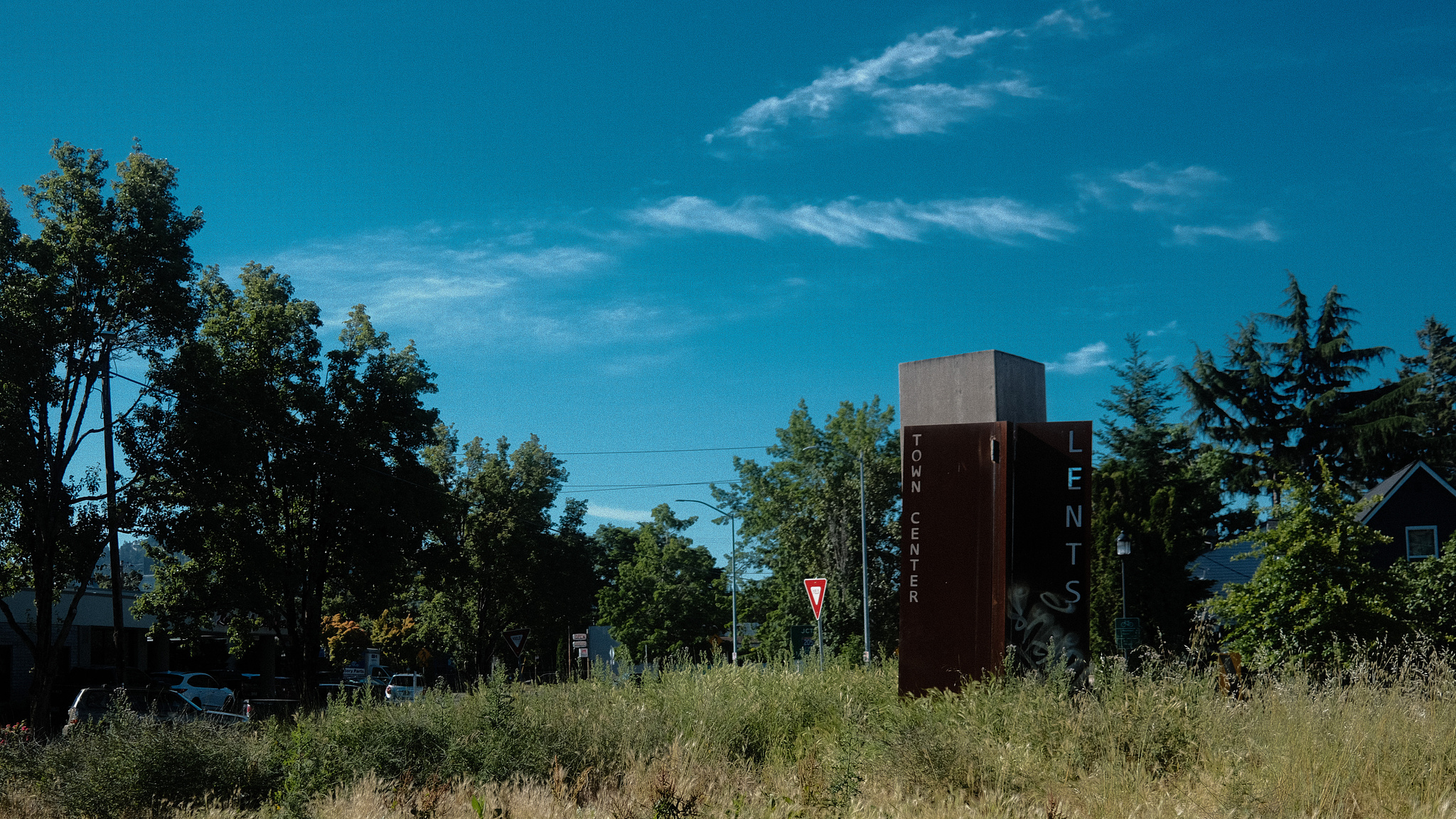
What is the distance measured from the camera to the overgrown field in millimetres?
6219

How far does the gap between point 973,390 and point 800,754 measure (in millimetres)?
4342

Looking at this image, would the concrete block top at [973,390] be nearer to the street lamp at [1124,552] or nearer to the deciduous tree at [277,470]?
the street lamp at [1124,552]

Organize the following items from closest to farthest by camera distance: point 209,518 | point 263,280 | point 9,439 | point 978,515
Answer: point 978,515, point 9,439, point 209,518, point 263,280

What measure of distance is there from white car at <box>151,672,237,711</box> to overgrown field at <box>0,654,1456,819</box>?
2325 centimetres

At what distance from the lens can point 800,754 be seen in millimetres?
8727

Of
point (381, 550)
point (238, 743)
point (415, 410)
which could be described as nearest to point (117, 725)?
point (238, 743)

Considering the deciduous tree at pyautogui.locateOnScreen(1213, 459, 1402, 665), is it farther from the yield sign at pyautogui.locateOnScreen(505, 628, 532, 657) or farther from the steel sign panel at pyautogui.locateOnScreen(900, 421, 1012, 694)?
the yield sign at pyautogui.locateOnScreen(505, 628, 532, 657)

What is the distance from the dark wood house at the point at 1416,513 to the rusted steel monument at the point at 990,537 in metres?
33.2

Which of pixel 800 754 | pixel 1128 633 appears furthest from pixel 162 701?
pixel 1128 633

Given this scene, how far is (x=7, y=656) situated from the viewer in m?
41.3

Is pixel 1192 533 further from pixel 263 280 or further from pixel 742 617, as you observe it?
pixel 263 280

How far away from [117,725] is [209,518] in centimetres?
2103

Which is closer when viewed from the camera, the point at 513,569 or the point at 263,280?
the point at 263,280

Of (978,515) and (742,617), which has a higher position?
(978,515)
